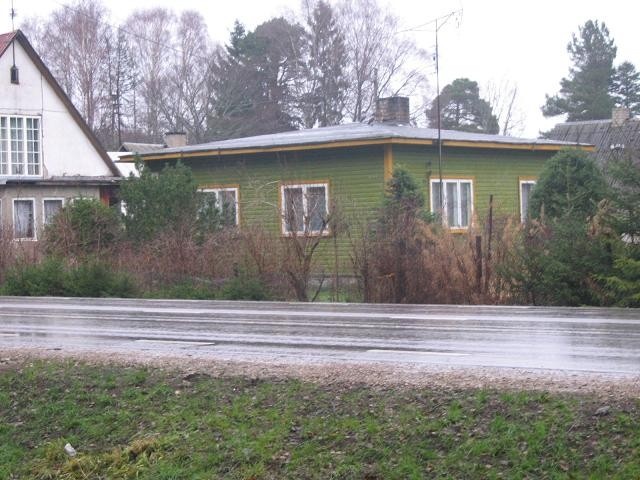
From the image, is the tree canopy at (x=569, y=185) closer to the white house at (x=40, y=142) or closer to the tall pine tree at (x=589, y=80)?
the white house at (x=40, y=142)

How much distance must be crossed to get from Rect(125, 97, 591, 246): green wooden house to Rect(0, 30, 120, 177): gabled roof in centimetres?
1067

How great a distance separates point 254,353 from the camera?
39.1ft

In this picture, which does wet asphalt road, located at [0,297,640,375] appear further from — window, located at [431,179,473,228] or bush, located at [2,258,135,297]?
window, located at [431,179,473,228]

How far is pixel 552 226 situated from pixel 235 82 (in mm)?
54468

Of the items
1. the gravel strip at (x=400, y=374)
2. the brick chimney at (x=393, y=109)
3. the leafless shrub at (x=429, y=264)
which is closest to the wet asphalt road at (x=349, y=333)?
the gravel strip at (x=400, y=374)

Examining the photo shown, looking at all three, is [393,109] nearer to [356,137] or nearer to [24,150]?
[356,137]

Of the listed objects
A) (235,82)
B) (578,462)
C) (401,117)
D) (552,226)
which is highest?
(235,82)

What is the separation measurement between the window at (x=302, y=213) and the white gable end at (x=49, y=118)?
2277 centimetres

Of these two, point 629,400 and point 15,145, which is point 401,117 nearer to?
point 15,145

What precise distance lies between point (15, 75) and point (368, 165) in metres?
19.0

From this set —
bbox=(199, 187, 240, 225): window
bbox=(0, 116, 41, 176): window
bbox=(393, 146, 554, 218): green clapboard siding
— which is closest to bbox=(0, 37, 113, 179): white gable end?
bbox=(0, 116, 41, 176): window

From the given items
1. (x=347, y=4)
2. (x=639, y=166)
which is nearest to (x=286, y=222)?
(x=639, y=166)

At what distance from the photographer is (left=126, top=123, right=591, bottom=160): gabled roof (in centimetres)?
2958

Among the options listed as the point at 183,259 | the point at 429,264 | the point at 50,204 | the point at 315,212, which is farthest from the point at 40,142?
the point at 429,264
